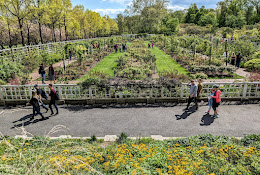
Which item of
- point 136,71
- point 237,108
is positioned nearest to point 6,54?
point 136,71

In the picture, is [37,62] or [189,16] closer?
[37,62]

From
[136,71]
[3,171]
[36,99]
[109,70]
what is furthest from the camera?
[109,70]

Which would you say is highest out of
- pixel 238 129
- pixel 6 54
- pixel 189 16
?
pixel 189 16

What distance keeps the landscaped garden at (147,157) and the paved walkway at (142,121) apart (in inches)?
40.7

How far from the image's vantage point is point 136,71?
13.3 m

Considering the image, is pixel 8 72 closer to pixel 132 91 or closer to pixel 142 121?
pixel 132 91

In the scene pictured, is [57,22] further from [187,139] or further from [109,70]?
[187,139]

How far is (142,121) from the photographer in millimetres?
7621

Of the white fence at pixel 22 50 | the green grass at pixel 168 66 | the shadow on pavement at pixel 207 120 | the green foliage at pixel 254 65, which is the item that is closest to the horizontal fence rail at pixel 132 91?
the shadow on pavement at pixel 207 120

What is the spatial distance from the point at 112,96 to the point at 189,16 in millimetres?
68379

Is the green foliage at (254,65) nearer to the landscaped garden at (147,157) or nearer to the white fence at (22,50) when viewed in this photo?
the landscaped garden at (147,157)

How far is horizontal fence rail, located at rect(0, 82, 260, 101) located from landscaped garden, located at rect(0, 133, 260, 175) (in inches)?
146

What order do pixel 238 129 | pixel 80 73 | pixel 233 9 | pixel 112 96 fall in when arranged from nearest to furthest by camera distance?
1. pixel 238 129
2. pixel 112 96
3. pixel 80 73
4. pixel 233 9

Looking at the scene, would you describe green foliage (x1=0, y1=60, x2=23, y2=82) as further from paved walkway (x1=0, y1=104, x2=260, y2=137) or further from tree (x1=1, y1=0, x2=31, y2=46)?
tree (x1=1, y1=0, x2=31, y2=46)
